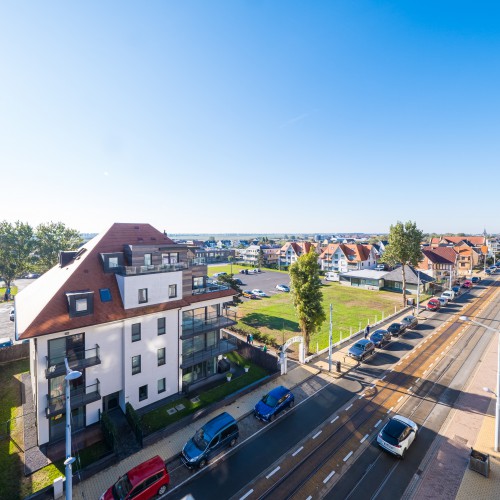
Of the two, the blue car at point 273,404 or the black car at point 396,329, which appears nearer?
the blue car at point 273,404

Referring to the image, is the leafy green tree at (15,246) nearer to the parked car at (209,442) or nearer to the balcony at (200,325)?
the balcony at (200,325)

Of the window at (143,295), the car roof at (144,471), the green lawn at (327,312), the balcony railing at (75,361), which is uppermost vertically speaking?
Result: the window at (143,295)

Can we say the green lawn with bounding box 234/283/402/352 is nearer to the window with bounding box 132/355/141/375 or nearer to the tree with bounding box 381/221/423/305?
the tree with bounding box 381/221/423/305

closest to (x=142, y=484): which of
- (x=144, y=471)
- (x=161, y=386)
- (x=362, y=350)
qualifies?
(x=144, y=471)

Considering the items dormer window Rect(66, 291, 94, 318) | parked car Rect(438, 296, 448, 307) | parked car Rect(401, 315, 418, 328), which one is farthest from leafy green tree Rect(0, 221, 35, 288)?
parked car Rect(438, 296, 448, 307)

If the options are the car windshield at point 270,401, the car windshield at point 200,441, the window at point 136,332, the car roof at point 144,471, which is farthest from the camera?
the window at point 136,332

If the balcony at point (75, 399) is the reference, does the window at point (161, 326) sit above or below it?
above

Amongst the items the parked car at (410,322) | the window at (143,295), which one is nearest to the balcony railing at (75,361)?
the window at (143,295)

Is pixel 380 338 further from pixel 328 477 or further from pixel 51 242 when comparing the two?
pixel 51 242
